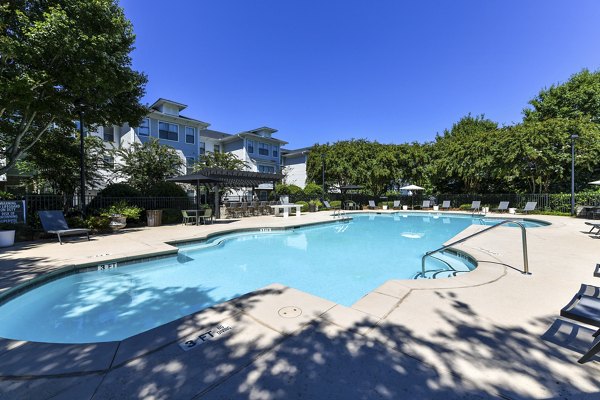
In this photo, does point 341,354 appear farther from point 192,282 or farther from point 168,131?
point 168,131

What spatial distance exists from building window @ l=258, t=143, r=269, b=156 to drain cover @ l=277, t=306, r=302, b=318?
2764cm

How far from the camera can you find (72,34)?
7250mm

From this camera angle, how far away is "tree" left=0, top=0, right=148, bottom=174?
22.9 feet

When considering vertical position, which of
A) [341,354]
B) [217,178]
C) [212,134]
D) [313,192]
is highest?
[212,134]

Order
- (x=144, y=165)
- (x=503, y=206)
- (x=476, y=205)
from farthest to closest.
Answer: (x=476, y=205)
(x=503, y=206)
(x=144, y=165)

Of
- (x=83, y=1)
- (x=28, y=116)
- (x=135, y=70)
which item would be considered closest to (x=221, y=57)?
(x=135, y=70)

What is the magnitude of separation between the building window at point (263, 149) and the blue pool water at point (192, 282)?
21.3m

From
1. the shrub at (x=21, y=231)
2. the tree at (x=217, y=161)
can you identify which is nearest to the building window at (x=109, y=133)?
the tree at (x=217, y=161)

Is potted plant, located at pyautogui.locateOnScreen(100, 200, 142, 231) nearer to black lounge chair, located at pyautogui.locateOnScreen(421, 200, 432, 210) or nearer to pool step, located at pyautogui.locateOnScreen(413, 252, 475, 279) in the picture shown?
pool step, located at pyautogui.locateOnScreen(413, 252, 475, 279)

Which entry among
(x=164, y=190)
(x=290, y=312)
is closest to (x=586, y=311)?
(x=290, y=312)

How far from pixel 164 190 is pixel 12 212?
20.1ft

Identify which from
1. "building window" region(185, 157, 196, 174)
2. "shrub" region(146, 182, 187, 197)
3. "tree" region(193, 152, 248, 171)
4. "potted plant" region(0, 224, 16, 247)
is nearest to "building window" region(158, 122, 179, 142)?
"building window" region(185, 157, 196, 174)

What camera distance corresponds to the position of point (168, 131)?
71.4ft

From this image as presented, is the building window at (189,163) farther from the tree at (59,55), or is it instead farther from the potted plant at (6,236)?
the potted plant at (6,236)
